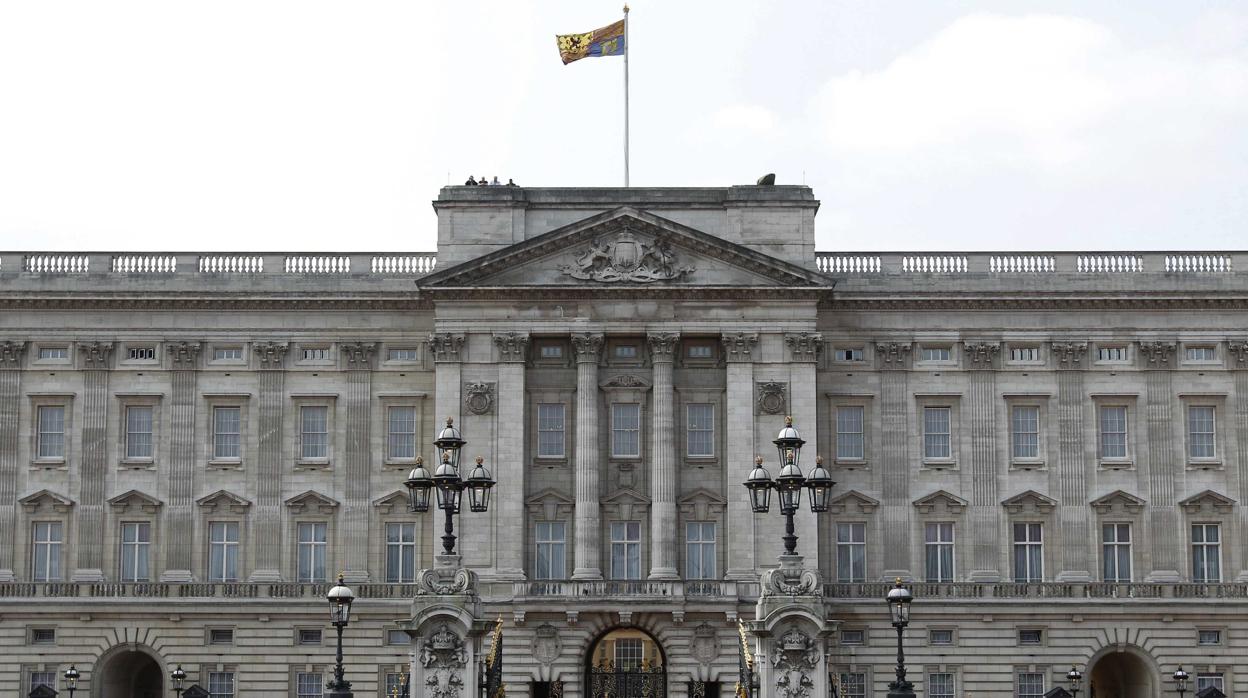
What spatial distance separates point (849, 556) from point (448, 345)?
52.6ft

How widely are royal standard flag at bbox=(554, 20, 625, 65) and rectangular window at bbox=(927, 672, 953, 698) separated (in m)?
25.0

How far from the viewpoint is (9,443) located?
2719 inches

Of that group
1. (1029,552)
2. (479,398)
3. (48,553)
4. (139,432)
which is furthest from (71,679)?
(1029,552)

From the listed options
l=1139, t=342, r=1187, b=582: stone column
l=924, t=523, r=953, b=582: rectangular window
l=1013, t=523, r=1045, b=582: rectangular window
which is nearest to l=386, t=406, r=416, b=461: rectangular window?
l=924, t=523, r=953, b=582: rectangular window

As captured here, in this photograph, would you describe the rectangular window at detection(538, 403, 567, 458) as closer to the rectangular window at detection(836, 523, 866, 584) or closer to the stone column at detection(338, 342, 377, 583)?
the stone column at detection(338, 342, 377, 583)

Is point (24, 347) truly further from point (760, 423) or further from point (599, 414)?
point (760, 423)

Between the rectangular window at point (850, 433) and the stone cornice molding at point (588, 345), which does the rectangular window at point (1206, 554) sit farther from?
the stone cornice molding at point (588, 345)

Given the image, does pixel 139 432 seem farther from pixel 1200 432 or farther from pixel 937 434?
pixel 1200 432

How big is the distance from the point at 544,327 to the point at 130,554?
55.3 ft

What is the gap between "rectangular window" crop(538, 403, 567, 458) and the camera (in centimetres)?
6819

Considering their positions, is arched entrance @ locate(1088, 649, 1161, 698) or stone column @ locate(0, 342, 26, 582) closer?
arched entrance @ locate(1088, 649, 1161, 698)

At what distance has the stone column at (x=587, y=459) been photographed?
66.8 m

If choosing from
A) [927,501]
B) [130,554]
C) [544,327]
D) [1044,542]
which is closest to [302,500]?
[130,554]

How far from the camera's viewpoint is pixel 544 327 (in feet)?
222
